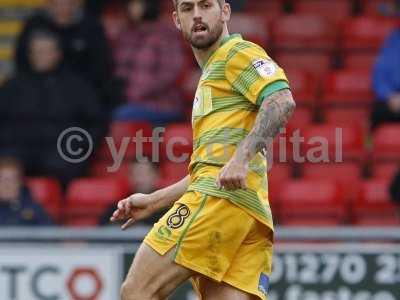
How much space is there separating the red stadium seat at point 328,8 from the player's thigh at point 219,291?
18.8ft

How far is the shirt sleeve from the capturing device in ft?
18.5

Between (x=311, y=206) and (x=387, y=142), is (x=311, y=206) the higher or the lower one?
the lower one

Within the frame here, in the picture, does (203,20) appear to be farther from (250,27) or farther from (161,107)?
(250,27)

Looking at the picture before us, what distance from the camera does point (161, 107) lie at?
10500mm

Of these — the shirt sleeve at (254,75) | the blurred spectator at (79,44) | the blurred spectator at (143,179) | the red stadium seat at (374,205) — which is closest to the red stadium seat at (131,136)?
the blurred spectator at (79,44)

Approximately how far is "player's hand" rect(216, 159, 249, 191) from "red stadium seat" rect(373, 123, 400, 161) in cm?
469

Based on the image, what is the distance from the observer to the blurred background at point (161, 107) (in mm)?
9719

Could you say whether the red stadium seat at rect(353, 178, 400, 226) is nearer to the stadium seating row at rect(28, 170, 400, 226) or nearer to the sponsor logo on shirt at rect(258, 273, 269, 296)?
the stadium seating row at rect(28, 170, 400, 226)

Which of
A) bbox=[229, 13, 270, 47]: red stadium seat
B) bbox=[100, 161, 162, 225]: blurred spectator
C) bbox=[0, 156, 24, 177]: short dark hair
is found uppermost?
bbox=[229, 13, 270, 47]: red stadium seat

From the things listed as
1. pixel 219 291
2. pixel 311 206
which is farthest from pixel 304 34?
pixel 219 291

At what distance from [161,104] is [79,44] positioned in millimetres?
885

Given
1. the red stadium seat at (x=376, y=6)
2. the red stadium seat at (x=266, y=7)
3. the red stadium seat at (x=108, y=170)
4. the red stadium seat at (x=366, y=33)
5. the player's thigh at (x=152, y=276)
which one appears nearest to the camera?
the player's thigh at (x=152, y=276)

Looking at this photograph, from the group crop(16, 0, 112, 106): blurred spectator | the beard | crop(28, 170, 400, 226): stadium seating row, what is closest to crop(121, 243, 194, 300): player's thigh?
the beard

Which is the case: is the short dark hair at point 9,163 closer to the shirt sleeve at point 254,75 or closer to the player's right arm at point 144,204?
the player's right arm at point 144,204
